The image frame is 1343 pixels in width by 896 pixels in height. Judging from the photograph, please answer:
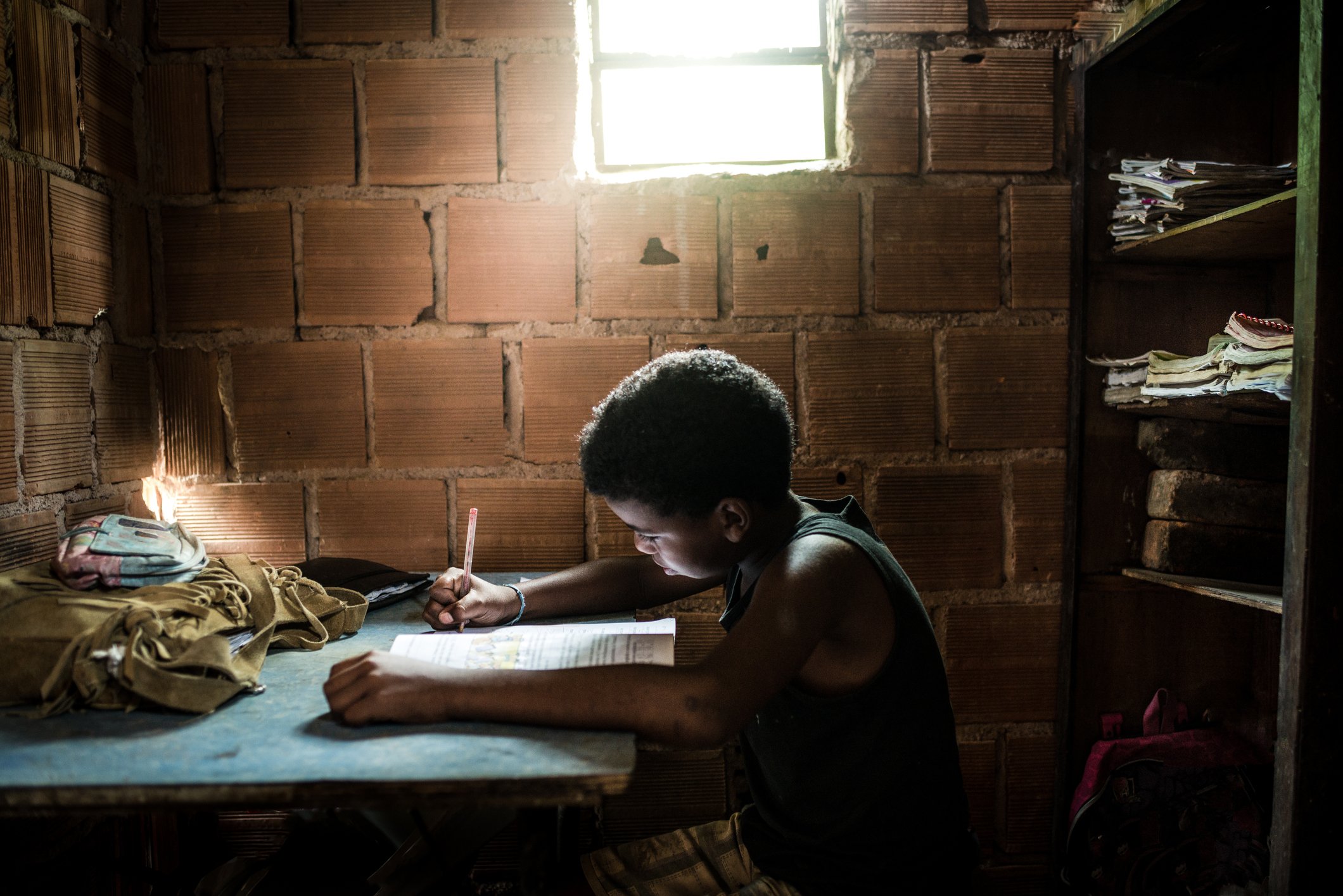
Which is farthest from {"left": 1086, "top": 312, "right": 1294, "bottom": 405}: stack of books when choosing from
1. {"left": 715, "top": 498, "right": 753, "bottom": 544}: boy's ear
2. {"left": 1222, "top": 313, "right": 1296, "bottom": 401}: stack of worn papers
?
{"left": 715, "top": 498, "right": 753, "bottom": 544}: boy's ear

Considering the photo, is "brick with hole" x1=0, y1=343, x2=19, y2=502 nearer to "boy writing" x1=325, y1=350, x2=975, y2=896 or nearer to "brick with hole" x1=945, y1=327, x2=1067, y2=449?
"boy writing" x1=325, y1=350, x2=975, y2=896

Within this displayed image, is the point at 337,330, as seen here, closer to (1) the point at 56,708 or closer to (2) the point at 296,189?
(2) the point at 296,189

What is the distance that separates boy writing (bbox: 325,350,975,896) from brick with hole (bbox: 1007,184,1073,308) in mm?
916

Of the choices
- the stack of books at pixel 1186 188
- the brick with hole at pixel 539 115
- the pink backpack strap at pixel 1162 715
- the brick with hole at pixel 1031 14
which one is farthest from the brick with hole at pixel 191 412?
the pink backpack strap at pixel 1162 715

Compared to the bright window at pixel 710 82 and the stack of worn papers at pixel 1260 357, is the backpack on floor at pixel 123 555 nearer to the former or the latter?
the bright window at pixel 710 82

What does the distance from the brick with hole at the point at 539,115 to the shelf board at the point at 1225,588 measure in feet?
5.46

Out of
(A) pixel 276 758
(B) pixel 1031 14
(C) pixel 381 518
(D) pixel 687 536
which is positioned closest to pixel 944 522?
(D) pixel 687 536

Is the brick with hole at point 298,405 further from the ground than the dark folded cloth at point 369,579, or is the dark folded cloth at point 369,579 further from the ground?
the brick with hole at point 298,405

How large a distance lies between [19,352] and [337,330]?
0.60 meters

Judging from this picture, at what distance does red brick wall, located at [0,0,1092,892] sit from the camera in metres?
1.84

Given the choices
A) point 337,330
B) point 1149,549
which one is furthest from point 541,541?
point 1149,549

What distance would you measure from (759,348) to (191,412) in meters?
1.40

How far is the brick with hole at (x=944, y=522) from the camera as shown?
1879 mm

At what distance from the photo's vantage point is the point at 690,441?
1.18 metres
